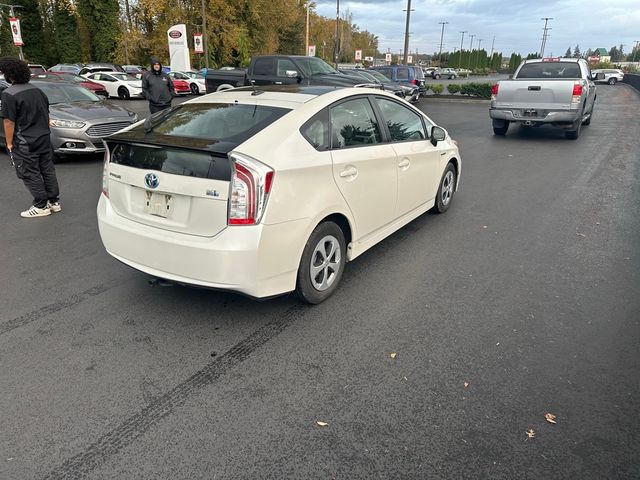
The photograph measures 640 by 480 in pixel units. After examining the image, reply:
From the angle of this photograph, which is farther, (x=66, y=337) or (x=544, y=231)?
(x=544, y=231)

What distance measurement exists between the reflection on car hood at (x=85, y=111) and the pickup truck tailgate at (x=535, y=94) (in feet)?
29.1

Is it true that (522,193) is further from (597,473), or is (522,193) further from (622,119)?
(622,119)

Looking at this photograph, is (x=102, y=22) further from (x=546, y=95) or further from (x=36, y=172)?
(x=36, y=172)

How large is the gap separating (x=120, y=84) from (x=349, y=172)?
23.7 meters

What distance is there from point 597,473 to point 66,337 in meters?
3.30

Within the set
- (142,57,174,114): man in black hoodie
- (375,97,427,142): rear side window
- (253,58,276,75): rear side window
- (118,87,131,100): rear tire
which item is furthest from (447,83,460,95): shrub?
(375,97,427,142): rear side window

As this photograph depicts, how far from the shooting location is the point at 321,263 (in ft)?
12.2

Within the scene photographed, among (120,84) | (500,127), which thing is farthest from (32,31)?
(500,127)

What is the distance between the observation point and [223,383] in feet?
9.36

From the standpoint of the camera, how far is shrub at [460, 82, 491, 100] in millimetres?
23936

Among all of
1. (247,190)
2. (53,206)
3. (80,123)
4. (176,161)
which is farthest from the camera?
(80,123)

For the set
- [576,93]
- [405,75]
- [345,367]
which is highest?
[405,75]

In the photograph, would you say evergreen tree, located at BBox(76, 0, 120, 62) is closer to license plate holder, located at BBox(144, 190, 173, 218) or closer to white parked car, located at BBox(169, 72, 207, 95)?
white parked car, located at BBox(169, 72, 207, 95)

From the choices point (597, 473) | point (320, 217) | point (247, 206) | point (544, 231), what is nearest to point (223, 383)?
point (247, 206)
